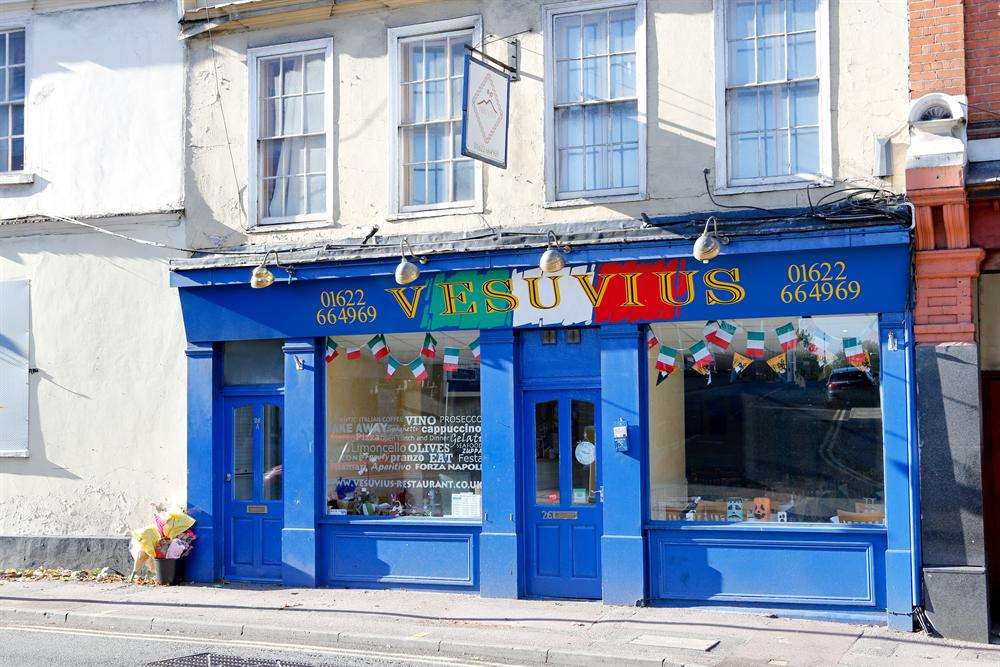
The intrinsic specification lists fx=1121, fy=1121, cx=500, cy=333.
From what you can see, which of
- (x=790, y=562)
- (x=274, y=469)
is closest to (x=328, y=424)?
(x=274, y=469)

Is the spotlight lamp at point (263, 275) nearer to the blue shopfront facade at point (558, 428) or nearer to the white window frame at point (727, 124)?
the blue shopfront facade at point (558, 428)

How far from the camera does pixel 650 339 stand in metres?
12.2

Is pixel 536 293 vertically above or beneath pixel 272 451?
above

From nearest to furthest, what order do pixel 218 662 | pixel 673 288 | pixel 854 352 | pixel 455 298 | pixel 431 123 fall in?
1. pixel 218 662
2. pixel 854 352
3. pixel 673 288
4. pixel 455 298
5. pixel 431 123

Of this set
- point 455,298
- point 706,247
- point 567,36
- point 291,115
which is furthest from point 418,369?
point 567,36

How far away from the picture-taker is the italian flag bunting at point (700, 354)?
12.0 meters

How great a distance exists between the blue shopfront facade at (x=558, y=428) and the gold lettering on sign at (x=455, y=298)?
18mm

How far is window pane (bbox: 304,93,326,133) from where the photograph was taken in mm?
13656

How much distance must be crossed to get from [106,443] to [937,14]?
425 inches

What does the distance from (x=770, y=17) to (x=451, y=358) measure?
512cm

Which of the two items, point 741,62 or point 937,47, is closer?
point 937,47

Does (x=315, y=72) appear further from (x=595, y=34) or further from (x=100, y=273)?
(x=100, y=273)

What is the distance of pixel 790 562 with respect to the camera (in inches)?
447

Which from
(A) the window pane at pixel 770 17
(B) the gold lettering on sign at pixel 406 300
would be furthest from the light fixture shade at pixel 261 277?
(A) the window pane at pixel 770 17
